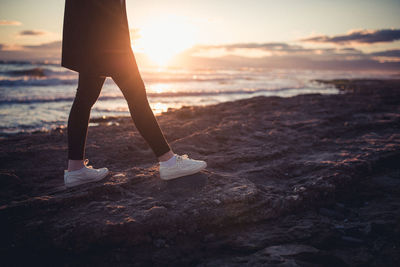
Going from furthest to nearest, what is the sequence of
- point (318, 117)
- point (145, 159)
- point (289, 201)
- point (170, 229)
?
1. point (318, 117)
2. point (145, 159)
3. point (289, 201)
4. point (170, 229)

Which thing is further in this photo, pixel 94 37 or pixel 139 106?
pixel 139 106

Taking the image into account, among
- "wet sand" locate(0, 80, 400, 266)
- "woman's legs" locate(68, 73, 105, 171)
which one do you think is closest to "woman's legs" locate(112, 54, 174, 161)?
"woman's legs" locate(68, 73, 105, 171)

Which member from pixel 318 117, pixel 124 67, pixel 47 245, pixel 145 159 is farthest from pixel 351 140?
pixel 47 245

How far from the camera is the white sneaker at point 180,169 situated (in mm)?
2486

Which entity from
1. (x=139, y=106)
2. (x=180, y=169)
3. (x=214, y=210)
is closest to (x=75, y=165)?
(x=139, y=106)

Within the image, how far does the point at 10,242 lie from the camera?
1.84m

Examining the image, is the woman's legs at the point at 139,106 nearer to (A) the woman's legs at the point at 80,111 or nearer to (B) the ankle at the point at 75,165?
(A) the woman's legs at the point at 80,111

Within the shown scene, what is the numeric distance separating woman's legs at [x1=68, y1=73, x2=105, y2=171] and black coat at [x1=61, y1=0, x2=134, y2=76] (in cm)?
10

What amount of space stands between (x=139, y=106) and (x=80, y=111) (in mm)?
522

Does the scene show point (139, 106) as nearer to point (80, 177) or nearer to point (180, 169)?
point (180, 169)

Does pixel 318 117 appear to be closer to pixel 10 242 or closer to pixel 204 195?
pixel 204 195

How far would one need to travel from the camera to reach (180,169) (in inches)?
98.5

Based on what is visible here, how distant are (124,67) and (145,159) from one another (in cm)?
147

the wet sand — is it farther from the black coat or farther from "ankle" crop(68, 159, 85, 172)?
the black coat
